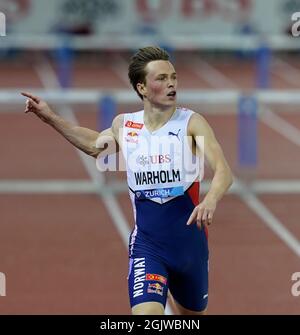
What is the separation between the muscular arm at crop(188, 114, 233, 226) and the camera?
5213mm

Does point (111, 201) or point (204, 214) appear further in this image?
point (111, 201)

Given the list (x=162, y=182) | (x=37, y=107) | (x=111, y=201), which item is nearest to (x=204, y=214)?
(x=162, y=182)

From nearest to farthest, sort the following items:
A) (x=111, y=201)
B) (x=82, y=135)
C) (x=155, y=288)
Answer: (x=155, y=288), (x=82, y=135), (x=111, y=201)

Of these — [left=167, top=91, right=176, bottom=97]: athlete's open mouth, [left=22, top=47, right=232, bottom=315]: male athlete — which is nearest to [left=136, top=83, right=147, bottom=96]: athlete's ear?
[left=22, top=47, right=232, bottom=315]: male athlete

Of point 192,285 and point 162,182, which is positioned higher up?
point 162,182

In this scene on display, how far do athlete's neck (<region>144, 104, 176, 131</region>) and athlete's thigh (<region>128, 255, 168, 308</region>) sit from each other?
2.57 feet

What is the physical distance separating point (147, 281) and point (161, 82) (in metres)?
1.15

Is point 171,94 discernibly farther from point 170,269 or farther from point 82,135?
point 170,269

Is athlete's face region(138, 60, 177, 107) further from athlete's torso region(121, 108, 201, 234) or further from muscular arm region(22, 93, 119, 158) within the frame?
muscular arm region(22, 93, 119, 158)

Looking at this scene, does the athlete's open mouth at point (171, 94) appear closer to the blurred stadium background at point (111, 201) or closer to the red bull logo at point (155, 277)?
the red bull logo at point (155, 277)

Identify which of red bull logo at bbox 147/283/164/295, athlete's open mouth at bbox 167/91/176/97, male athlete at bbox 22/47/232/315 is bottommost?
red bull logo at bbox 147/283/164/295

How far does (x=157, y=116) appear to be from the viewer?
6.02 metres

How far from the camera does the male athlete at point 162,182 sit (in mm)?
5840
